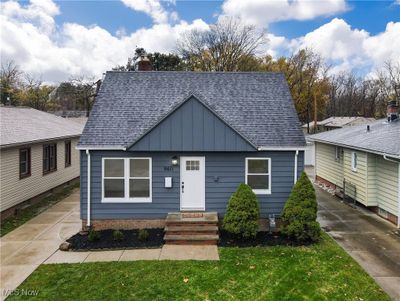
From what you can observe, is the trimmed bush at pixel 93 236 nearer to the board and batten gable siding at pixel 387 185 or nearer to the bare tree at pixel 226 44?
the board and batten gable siding at pixel 387 185

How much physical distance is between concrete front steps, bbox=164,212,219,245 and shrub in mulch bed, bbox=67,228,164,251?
42 cm

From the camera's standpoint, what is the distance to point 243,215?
10.0m

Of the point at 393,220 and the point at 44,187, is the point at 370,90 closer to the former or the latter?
the point at 393,220

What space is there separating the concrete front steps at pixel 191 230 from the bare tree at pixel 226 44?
31.5 meters

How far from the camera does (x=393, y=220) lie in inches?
468

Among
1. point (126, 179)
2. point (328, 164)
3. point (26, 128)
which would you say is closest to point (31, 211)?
point (26, 128)

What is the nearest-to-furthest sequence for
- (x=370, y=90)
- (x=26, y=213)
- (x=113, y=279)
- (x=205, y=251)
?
(x=113, y=279)
(x=205, y=251)
(x=26, y=213)
(x=370, y=90)

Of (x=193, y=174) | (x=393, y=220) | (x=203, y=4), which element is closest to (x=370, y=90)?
(x=203, y=4)

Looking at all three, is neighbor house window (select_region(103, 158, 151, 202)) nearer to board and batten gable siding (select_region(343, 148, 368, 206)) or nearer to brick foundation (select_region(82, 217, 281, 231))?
brick foundation (select_region(82, 217, 281, 231))

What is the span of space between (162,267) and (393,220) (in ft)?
29.2

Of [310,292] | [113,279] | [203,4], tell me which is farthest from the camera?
[203,4]

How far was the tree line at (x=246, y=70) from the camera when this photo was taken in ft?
131

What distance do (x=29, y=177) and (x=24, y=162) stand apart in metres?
0.75

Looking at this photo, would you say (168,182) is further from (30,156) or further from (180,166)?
(30,156)
